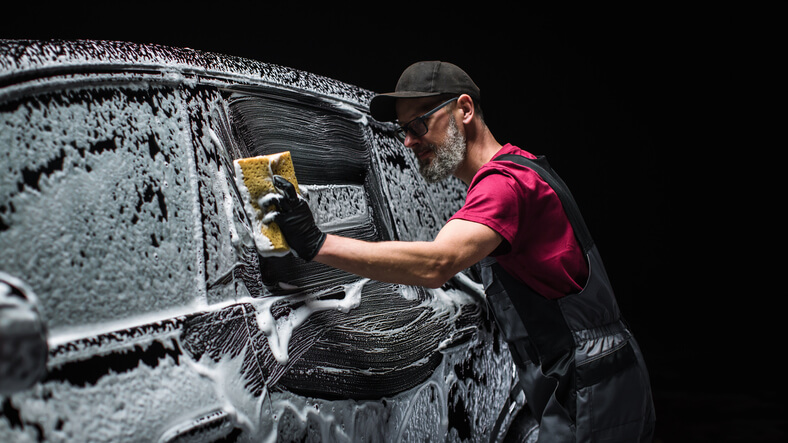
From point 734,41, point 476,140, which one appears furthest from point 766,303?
point 476,140

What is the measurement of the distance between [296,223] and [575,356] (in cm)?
86

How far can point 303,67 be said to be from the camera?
3676mm

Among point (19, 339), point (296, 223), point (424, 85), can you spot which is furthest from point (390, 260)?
point (19, 339)

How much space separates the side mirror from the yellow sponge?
574mm

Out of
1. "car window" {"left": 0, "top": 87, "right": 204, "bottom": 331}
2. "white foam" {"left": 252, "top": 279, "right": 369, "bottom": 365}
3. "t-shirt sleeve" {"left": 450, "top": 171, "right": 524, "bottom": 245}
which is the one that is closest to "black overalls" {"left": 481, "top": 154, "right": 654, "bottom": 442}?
"t-shirt sleeve" {"left": 450, "top": 171, "right": 524, "bottom": 245}

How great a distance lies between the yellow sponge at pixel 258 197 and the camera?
1211 millimetres

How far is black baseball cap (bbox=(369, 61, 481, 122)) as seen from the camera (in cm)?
184

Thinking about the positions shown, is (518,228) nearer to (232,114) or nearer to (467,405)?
(467,405)

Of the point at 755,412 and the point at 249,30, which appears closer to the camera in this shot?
the point at 249,30

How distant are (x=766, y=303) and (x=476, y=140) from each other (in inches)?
171

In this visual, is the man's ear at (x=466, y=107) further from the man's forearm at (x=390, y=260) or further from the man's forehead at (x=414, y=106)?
the man's forearm at (x=390, y=260)

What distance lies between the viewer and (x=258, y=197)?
1.22m

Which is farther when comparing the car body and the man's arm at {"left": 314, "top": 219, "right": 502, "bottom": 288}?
the man's arm at {"left": 314, "top": 219, "right": 502, "bottom": 288}

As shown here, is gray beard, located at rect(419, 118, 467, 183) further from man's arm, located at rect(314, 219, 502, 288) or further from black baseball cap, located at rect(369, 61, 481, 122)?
man's arm, located at rect(314, 219, 502, 288)
